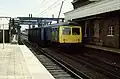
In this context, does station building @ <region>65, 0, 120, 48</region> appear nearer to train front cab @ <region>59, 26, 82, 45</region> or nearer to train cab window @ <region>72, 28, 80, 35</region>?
train cab window @ <region>72, 28, 80, 35</region>

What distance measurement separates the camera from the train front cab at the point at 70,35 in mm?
25384

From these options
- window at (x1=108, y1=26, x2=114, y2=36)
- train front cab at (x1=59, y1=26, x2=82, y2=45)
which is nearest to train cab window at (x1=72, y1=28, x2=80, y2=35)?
train front cab at (x1=59, y1=26, x2=82, y2=45)

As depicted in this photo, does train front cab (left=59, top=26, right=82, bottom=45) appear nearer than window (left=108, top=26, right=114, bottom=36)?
No

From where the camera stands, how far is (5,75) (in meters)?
10.8

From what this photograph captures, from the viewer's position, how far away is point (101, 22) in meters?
27.7

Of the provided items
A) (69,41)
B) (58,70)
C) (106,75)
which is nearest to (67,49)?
(69,41)

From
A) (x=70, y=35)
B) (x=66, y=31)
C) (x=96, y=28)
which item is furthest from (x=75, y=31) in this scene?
(x=96, y=28)

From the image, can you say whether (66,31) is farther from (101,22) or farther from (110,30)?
(101,22)

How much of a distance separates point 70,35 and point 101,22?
11.8 ft

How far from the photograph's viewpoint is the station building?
70.7ft

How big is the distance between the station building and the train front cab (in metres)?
1.73

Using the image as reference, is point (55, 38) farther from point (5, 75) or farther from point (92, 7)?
point (5, 75)

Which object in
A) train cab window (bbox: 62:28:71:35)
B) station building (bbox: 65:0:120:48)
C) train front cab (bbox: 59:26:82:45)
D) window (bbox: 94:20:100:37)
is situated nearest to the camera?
station building (bbox: 65:0:120:48)

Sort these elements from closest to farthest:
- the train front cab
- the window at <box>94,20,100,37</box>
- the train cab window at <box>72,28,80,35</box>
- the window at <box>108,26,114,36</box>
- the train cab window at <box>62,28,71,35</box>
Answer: the window at <box>108,26,114,36</box> < the train front cab < the train cab window at <box>62,28,71,35</box> < the train cab window at <box>72,28,80,35</box> < the window at <box>94,20,100,37</box>
